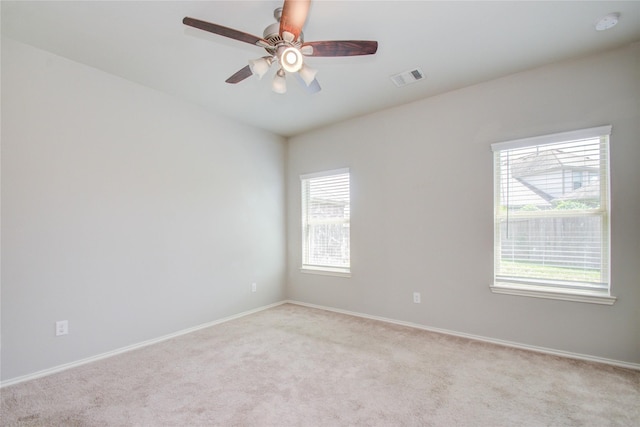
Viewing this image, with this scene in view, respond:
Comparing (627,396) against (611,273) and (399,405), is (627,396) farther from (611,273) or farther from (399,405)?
(399,405)

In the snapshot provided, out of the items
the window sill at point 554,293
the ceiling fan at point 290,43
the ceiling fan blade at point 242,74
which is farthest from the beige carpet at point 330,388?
the ceiling fan blade at point 242,74

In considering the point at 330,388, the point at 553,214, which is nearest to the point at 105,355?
the point at 330,388

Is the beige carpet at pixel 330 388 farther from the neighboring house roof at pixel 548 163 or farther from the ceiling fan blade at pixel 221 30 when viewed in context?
the ceiling fan blade at pixel 221 30

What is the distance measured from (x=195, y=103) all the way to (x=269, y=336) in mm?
2811

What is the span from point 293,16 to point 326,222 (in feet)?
10.1

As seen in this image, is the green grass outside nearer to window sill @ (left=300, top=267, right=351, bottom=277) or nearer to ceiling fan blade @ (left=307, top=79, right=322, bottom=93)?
window sill @ (left=300, top=267, right=351, bottom=277)

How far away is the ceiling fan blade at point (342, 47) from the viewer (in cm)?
188

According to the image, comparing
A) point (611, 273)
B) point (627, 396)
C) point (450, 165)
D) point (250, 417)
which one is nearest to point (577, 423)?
point (627, 396)

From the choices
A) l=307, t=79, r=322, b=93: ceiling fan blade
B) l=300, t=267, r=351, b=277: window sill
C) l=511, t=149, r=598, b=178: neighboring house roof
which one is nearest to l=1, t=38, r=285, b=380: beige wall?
l=300, t=267, r=351, b=277: window sill

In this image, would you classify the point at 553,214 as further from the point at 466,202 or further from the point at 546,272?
the point at 466,202

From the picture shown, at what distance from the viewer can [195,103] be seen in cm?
364

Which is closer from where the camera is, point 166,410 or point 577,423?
point 577,423

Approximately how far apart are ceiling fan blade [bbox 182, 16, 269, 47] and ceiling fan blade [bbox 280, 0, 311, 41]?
0.61 ft

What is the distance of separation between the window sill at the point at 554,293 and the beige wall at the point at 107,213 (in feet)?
10.1
